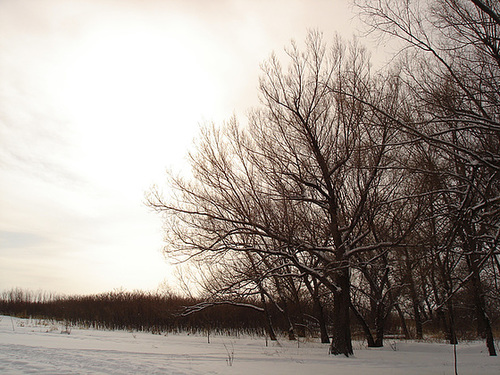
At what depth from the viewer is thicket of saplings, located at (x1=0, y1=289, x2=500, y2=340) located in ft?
72.8

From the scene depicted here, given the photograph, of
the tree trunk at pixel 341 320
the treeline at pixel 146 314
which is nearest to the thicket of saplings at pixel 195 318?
the treeline at pixel 146 314

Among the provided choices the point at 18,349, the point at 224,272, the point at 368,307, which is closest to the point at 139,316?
the point at 224,272

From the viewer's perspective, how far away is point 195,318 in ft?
80.5

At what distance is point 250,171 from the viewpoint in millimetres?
15422

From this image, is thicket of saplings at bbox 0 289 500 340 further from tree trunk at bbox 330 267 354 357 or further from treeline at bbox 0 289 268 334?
tree trunk at bbox 330 267 354 357

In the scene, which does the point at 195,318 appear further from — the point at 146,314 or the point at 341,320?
the point at 341,320

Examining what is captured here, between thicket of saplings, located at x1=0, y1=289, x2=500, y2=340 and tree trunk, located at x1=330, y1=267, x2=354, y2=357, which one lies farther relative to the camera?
thicket of saplings, located at x1=0, y1=289, x2=500, y2=340

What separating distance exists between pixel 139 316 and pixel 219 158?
16.1 metres

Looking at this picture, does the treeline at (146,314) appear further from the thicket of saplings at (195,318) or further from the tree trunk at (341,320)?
the tree trunk at (341,320)

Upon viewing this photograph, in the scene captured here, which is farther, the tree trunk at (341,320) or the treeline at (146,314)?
the treeline at (146,314)

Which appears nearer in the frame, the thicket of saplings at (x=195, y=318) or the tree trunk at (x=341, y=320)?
the tree trunk at (x=341, y=320)

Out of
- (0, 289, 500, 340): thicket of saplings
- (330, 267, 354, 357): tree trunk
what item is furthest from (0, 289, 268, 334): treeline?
(330, 267, 354, 357): tree trunk

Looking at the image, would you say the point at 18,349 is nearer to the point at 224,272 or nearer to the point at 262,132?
the point at 262,132

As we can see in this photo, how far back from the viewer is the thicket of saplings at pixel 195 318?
22.2m
